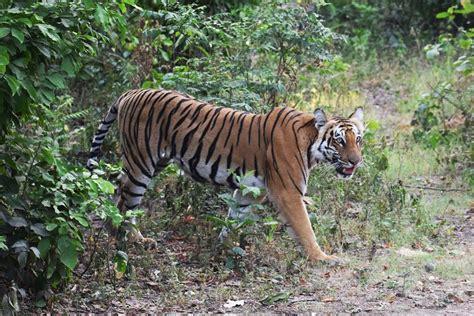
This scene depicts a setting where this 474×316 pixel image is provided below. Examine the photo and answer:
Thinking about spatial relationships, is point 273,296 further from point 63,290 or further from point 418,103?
point 418,103

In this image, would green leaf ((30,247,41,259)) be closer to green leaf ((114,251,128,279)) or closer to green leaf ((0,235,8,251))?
green leaf ((0,235,8,251))

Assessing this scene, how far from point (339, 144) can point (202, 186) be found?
1.40m

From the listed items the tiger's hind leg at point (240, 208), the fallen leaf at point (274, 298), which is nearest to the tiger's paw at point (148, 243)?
the tiger's hind leg at point (240, 208)

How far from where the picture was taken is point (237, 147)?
743 centimetres

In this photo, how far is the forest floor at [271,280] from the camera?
6.08 meters

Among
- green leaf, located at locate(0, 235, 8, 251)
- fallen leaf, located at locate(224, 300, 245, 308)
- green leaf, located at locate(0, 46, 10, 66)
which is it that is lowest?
fallen leaf, located at locate(224, 300, 245, 308)

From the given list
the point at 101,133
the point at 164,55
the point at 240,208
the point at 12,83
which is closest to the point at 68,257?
the point at 12,83

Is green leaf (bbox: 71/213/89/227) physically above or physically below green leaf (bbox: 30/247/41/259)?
above

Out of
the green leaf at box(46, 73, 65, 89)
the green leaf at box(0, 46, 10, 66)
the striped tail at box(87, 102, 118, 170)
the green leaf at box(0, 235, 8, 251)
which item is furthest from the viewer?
the striped tail at box(87, 102, 118, 170)

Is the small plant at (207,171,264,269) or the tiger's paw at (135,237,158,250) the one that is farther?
the tiger's paw at (135,237,158,250)

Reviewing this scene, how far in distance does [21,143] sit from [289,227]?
2.16 m

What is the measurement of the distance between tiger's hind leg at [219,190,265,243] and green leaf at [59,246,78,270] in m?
1.45

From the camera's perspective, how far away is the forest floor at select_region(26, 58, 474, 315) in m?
6.08

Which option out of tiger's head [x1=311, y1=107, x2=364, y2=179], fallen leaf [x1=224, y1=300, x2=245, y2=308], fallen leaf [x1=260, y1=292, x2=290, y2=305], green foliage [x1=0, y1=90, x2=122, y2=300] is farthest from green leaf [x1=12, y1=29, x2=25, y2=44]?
tiger's head [x1=311, y1=107, x2=364, y2=179]
